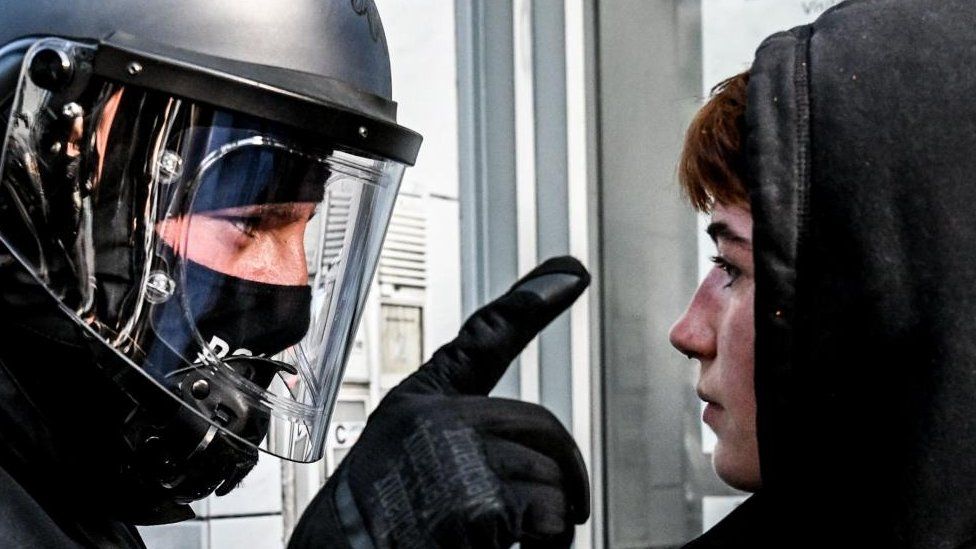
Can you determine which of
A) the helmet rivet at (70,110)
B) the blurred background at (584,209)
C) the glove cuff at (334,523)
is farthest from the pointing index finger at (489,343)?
the helmet rivet at (70,110)

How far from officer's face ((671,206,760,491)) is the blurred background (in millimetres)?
1219

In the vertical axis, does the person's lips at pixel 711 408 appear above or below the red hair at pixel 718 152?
below

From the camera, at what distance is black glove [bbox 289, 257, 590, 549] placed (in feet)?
6.43

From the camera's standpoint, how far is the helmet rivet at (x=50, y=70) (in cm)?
142

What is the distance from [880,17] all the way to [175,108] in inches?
30.0

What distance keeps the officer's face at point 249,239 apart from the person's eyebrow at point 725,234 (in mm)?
501

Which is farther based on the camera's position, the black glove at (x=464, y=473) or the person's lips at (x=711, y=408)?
the black glove at (x=464, y=473)

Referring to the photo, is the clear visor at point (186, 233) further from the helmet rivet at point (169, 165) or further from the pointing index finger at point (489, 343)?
the pointing index finger at point (489, 343)

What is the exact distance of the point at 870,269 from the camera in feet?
3.89

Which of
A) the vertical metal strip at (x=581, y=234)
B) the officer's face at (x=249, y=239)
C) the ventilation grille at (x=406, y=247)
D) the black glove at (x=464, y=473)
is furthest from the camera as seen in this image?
the vertical metal strip at (x=581, y=234)

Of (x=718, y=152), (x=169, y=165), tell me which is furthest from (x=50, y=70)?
(x=718, y=152)

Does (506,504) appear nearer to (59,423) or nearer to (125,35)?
(59,423)

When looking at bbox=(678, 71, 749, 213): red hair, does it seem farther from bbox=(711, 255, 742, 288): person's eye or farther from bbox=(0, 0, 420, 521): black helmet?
bbox=(0, 0, 420, 521): black helmet

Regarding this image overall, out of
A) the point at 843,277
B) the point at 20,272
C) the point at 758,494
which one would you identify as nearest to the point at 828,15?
the point at 843,277
